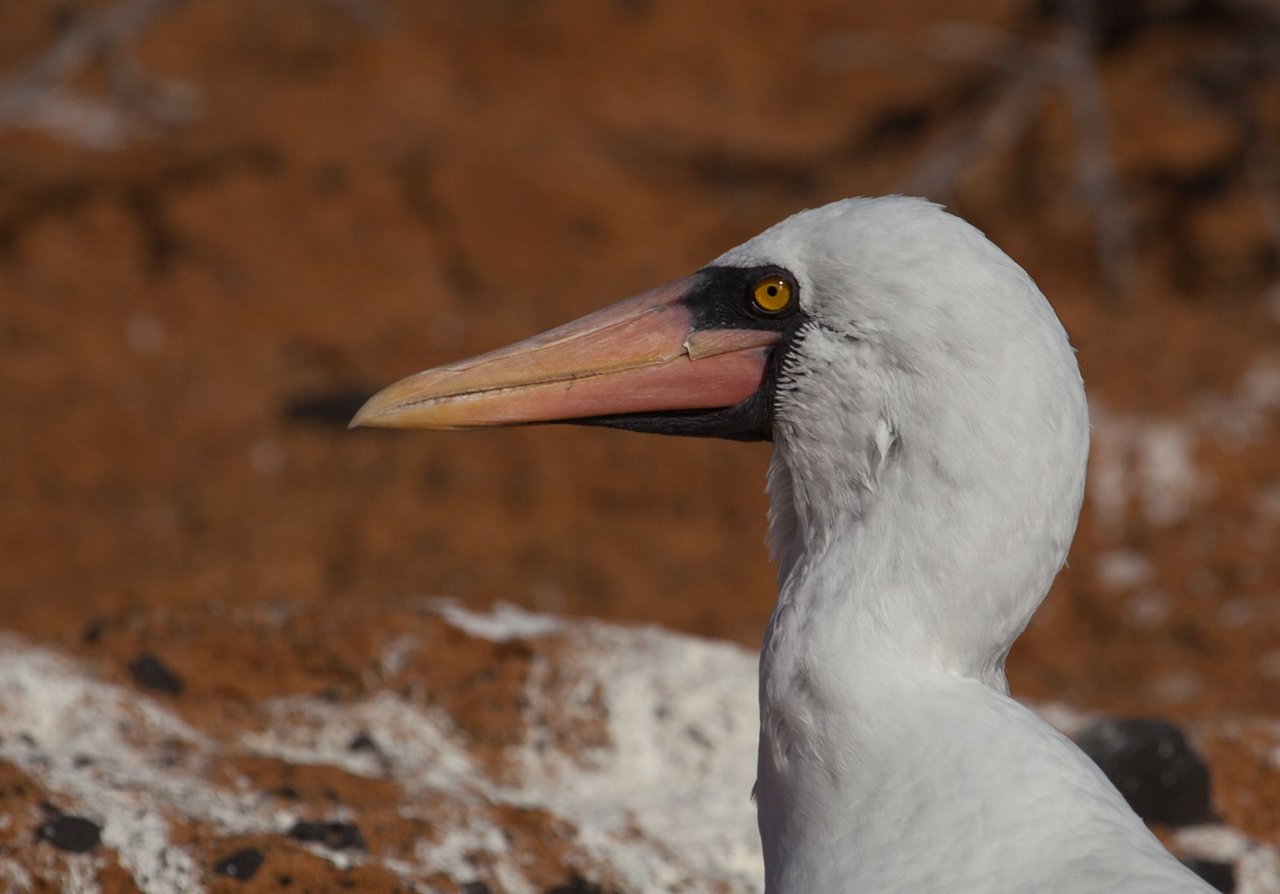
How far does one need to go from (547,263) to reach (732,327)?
1018 cm

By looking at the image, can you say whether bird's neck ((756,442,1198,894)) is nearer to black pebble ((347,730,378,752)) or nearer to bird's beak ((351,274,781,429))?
bird's beak ((351,274,781,429))

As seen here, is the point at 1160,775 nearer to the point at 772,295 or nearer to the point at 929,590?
the point at 929,590

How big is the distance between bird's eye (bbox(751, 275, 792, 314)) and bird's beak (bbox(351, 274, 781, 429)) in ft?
0.37

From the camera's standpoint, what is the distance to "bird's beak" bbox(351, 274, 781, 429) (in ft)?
10.7

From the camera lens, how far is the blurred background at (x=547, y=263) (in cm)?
845

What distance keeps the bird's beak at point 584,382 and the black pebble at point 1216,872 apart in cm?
195

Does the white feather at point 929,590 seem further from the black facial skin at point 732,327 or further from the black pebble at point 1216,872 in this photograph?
the black pebble at point 1216,872

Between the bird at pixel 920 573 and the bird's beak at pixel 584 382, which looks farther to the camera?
the bird's beak at pixel 584 382

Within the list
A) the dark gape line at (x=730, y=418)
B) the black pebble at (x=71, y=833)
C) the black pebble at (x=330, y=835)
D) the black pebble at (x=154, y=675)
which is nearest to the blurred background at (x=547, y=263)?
the black pebble at (x=154, y=675)

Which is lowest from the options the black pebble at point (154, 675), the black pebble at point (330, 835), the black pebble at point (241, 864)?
the black pebble at point (241, 864)

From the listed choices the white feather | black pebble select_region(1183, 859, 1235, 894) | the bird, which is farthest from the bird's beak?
black pebble select_region(1183, 859, 1235, 894)

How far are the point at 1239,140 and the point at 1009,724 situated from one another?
12753 mm

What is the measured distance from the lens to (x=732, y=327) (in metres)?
3.24

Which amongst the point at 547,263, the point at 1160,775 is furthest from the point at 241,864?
the point at 547,263
